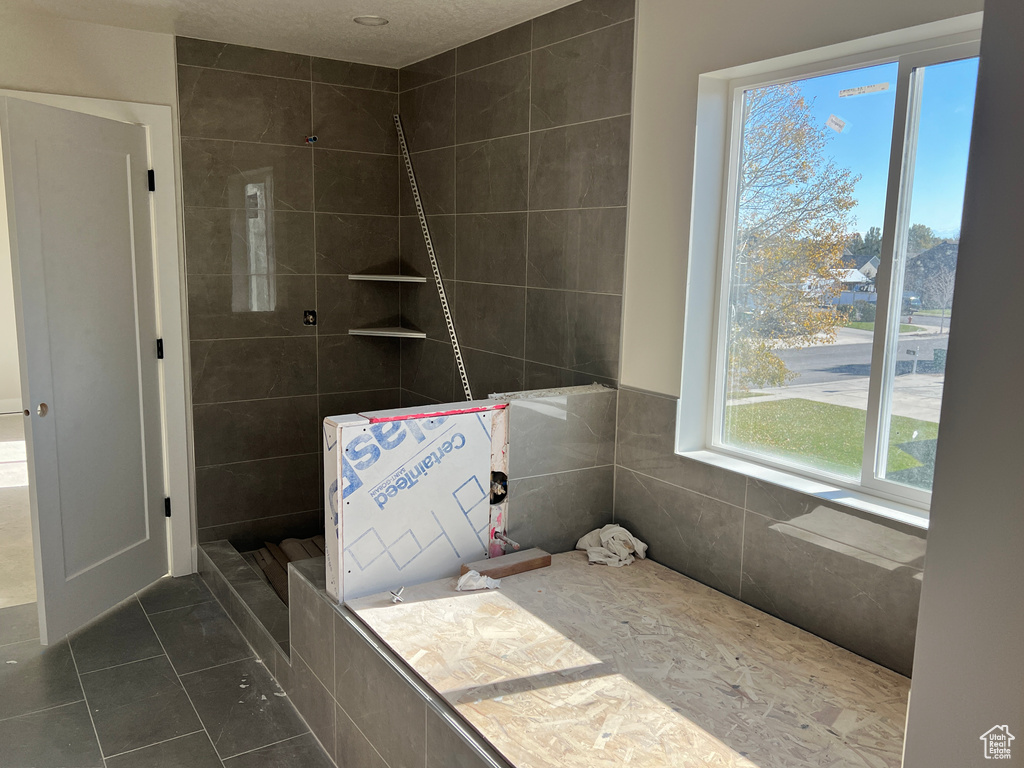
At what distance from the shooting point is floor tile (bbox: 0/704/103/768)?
2.46 meters

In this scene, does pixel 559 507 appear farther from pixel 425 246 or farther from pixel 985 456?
pixel 985 456

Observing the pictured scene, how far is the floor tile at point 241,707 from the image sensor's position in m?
2.64

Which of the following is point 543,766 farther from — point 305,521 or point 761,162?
point 305,521

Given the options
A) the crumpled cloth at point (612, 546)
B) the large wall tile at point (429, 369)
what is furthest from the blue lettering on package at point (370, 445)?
the large wall tile at point (429, 369)

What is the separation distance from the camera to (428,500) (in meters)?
2.58

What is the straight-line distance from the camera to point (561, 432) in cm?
288

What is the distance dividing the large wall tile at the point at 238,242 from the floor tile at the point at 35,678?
180 cm

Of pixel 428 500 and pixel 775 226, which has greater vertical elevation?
pixel 775 226

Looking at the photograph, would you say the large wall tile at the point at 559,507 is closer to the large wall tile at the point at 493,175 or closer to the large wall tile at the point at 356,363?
the large wall tile at the point at 493,175

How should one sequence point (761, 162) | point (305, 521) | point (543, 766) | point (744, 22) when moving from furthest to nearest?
1. point (305, 521)
2. point (761, 162)
3. point (744, 22)
4. point (543, 766)

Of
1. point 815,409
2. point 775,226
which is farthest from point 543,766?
point 775,226

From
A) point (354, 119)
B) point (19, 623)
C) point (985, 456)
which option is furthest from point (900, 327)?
point (19, 623)

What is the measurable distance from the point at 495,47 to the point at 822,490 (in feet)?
7.89

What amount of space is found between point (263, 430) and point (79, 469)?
98cm
